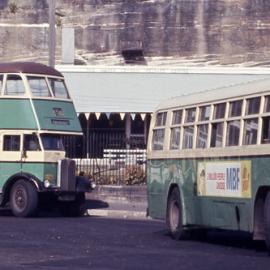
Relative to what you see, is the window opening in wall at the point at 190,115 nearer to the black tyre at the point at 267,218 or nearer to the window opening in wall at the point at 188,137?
the window opening in wall at the point at 188,137

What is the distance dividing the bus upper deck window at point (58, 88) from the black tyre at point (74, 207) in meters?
2.95

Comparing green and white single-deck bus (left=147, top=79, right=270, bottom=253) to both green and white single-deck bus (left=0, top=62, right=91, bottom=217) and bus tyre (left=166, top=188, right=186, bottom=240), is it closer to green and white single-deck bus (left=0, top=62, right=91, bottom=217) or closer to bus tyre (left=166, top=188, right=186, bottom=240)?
bus tyre (left=166, top=188, right=186, bottom=240)

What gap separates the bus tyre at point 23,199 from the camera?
94.4ft

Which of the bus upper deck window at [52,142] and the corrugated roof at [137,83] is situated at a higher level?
the corrugated roof at [137,83]

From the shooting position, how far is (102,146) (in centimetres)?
3831

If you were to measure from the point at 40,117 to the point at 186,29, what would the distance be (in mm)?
20906

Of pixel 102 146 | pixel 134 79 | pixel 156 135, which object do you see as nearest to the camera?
pixel 156 135

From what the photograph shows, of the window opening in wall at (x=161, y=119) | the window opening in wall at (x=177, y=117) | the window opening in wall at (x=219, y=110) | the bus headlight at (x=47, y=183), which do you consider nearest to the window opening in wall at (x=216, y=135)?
the window opening in wall at (x=219, y=110)

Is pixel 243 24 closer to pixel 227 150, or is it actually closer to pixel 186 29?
pixel 186 29

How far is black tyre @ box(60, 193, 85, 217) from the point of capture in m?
30.3

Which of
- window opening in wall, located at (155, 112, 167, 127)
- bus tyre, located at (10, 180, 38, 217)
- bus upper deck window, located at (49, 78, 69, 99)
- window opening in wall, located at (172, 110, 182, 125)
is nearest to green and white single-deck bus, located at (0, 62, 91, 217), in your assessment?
bus tyre, located at (10, 180, 38, 217)

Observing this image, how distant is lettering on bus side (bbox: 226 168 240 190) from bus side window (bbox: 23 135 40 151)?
35.8 ft

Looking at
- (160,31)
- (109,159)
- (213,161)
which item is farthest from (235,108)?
(160,31)

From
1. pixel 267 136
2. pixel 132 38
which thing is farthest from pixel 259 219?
pixel 132 38
